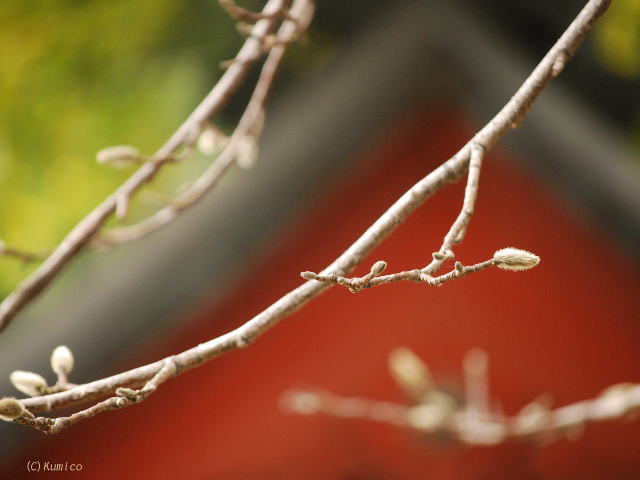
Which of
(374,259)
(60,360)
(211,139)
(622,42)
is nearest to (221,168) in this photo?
(211,139)

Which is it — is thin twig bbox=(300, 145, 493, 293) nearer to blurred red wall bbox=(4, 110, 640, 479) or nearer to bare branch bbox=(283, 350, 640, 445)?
bare branch bbox=(283, 350, 640, 445)

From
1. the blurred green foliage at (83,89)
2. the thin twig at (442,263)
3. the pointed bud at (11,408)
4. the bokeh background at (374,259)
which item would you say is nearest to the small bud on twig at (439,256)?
the thin twig at (442,263)

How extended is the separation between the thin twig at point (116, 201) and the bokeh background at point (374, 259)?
0.26 metres

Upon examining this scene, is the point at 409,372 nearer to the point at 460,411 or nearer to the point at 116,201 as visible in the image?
the point at 460,411

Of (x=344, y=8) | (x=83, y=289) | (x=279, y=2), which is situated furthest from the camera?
(x=344, y=8)

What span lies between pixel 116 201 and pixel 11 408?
177 mm

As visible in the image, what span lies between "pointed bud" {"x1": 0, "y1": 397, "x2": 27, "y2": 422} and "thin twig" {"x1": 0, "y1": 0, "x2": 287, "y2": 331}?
0.40 ft

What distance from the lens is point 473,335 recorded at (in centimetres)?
73

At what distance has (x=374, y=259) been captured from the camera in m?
0.73

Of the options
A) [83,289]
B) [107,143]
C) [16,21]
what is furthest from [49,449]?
[16,21]

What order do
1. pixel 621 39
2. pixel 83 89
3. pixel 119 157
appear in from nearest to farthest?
Answer: pixel 119 157 → pixel 621 39 → pixel 83 89

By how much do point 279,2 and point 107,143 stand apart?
53 centimetres

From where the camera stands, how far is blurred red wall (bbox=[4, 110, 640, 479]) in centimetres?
68

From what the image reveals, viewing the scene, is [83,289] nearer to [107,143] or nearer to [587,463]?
[107,143]
